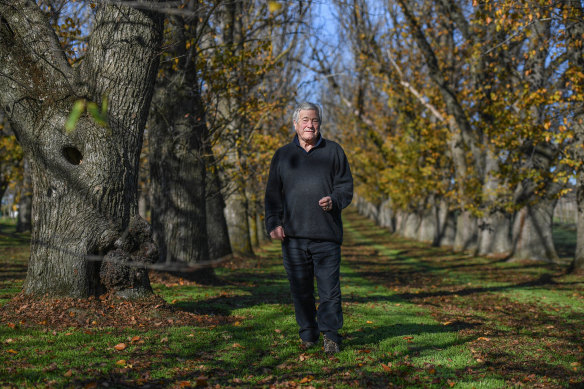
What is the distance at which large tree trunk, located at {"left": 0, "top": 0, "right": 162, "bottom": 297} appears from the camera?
6.39 meters

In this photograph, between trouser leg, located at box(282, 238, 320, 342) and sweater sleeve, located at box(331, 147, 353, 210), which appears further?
trouser leg, located at box(282, 238, 320, 342)

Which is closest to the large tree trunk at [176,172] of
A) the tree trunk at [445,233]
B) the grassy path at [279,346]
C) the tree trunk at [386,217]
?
the grassy path at [279,346]

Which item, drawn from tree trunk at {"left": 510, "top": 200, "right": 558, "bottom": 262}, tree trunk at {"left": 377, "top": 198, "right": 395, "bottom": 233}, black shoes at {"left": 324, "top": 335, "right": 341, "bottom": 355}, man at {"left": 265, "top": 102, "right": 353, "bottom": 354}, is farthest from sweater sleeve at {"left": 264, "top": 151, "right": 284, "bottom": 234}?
tree trunk at {"left": 377, "top": 198, "right": 395, "bottom": 233}

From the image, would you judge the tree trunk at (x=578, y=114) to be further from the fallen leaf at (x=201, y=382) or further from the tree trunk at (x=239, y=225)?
the fallen leaf at (x=201, y=382)

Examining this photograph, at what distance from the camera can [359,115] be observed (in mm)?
31609

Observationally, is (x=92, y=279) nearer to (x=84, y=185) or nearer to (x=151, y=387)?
(x=84, y=185)

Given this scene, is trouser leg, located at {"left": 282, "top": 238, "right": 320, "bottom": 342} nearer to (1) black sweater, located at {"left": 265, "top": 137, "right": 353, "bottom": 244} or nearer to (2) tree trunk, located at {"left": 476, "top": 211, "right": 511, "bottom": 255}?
(1) black sweater, located at {"left": 265, "top": 137, "right": 353, "bottom": 244}

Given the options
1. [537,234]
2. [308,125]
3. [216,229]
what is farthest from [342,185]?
[537,234]

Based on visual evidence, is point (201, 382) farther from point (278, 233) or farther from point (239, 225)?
point (239, 225)

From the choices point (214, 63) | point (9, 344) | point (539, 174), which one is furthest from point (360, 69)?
point (9, 344)

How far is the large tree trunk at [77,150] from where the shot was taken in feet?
21.0

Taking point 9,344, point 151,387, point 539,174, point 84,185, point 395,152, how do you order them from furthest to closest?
1. point 395,152
2. point 539,174
3. point 84,185
4. point 9,344
5. point 151,387

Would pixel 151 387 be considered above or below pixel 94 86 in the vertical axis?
below

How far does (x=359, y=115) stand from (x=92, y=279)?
2642cm
